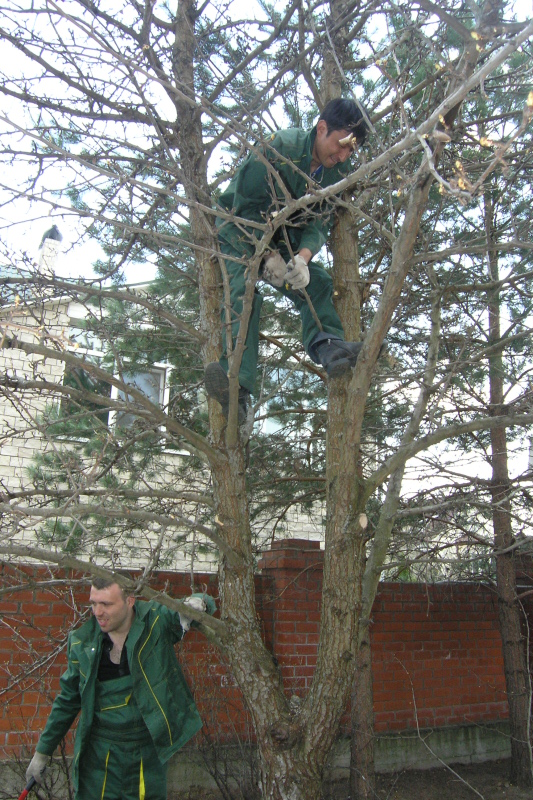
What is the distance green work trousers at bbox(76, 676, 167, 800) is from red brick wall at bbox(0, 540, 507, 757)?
59 centimetres

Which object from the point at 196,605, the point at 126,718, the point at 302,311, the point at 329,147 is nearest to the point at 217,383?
the point at 302,311

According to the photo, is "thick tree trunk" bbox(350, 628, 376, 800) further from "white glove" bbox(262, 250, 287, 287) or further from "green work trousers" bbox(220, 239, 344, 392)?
"white glove" bbox(262, 250, 287, 287)

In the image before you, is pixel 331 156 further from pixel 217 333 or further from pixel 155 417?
pixel 155 417

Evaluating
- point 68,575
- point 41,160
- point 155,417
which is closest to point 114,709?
point 68,575

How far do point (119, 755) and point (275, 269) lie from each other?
7.88ft

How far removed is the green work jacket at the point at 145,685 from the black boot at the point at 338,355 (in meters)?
1.41

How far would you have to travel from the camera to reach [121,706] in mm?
3129

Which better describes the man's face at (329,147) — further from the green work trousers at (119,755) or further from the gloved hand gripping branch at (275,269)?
the green work trousers at (119,755)

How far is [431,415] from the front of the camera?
3.07 meters

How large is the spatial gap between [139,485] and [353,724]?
2.94m

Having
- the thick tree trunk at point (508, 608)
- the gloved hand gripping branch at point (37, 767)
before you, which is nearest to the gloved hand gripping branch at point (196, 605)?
the gloved hand gripping branch at point (37, 767)

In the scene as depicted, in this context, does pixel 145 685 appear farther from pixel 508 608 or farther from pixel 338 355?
pixel 508 608

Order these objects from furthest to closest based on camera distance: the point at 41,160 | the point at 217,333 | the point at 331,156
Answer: the point at 41,160 → the point at 217,333 → the point at 331,156

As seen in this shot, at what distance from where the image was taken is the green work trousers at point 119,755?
10.1 ft
